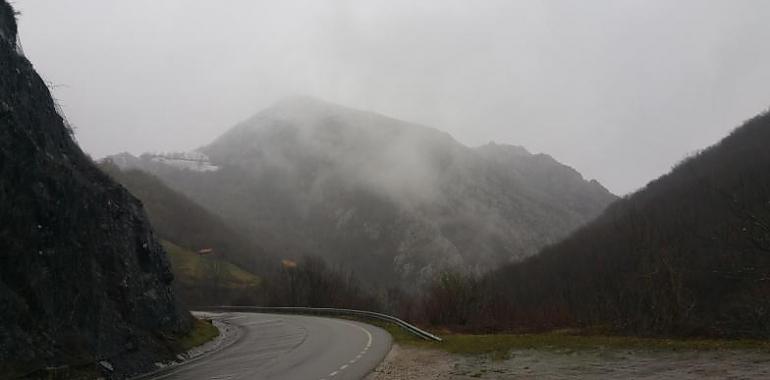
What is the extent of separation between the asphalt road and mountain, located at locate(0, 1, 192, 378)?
7.79 ft

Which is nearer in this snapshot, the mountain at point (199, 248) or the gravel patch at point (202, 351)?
the gravel patch at point (202, 351)

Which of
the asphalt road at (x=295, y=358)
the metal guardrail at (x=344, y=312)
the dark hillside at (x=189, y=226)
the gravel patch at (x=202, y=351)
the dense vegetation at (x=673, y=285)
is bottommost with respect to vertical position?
the gravel patch at (x=202, y=351)

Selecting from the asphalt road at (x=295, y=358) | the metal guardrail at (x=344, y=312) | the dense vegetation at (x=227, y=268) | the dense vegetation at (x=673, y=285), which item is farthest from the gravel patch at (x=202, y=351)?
the dense vegetation at (x=673, y=285)

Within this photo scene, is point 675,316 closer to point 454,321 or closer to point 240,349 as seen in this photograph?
point 454,321

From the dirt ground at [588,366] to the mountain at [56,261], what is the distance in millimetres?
8916

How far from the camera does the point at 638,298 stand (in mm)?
27938

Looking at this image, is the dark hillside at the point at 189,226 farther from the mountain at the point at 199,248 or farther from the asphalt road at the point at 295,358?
the asphalt road at the point at 295,358

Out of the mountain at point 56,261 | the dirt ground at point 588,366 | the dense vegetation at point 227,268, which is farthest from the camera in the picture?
the dense vegetation at point 227,268

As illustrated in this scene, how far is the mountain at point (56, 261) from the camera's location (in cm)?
1513

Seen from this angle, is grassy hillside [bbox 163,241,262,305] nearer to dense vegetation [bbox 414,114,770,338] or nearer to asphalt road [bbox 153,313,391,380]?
dense vegetation [bbox 414,114,770,338]

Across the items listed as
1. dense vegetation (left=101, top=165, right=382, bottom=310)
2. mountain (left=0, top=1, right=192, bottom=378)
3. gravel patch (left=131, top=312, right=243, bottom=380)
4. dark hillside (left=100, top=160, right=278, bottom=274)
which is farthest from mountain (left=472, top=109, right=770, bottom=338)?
dark hillside (left=100, top=160, right=278, bottom=274)

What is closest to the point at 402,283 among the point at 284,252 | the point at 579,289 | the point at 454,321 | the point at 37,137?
the point at 284,252

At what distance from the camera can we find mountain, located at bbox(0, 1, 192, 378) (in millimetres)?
15133

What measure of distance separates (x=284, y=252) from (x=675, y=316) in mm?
140927
